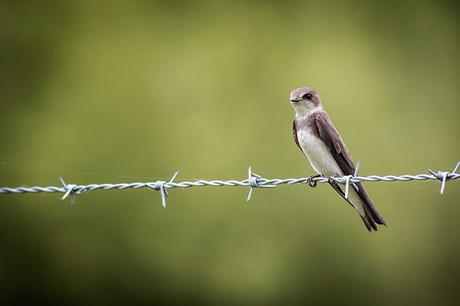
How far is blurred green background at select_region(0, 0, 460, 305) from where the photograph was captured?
13.0 meters

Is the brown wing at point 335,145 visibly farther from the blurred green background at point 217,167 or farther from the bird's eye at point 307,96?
the blurred green background at point 217,167

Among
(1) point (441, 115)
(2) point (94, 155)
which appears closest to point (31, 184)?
(2) point (94, 155)

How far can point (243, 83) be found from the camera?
14.3 metres

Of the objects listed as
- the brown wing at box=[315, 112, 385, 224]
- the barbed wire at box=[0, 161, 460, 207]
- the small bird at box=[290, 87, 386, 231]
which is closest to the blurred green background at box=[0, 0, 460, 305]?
the small bird at box=[290, 87, 386, 231]

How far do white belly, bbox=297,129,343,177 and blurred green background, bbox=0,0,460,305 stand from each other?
645 cm

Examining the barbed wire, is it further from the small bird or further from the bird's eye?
the bird's eye

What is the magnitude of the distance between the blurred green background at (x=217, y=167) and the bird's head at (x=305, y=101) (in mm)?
6284

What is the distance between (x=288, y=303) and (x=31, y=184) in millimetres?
5913

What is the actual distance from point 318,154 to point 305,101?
0.48 metres

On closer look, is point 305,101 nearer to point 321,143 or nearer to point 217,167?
point 321,143

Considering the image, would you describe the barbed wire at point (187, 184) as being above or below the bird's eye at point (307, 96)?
below

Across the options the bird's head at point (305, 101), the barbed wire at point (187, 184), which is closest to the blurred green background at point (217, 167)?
the bird's head at point (305, 101)

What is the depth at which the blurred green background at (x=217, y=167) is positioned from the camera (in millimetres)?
13016

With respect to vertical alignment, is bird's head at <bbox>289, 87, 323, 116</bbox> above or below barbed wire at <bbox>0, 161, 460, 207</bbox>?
above
